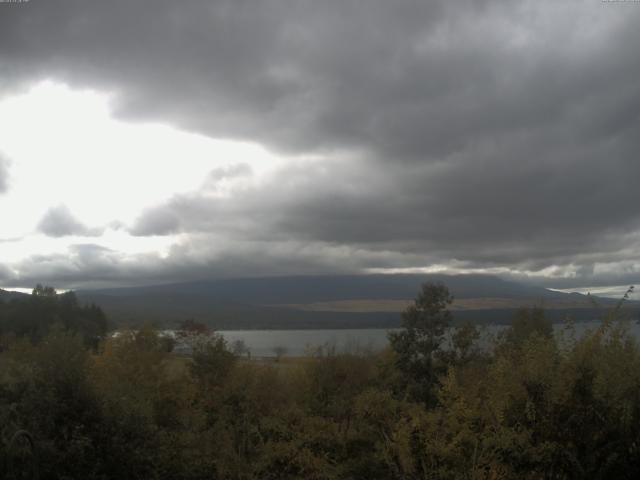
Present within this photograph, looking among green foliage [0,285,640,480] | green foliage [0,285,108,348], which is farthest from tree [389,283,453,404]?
green foliage [0,285,108,348]

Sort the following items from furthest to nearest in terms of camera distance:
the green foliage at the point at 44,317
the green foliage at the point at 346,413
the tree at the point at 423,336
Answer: the green foliage at the point at 44,317, the tree at the point at 423,336, the green foliage at the point at 346,413

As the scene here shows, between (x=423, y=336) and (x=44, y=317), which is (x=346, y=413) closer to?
(x=423, y=336)

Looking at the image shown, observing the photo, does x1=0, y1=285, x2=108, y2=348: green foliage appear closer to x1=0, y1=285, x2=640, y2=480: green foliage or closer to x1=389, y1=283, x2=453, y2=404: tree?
x1=0, y1=285, x2=640, y2=480: green foliage

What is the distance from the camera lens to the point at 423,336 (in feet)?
98.7

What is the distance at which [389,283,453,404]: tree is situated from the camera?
2961 centimetres

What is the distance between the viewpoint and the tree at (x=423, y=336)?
2961 cm

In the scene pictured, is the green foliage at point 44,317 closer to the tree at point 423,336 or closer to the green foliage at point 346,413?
the green foliage at point 346,413

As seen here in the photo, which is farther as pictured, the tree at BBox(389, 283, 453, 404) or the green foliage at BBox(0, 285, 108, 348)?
the green foliage at BBox(0, 285, 108, 348)

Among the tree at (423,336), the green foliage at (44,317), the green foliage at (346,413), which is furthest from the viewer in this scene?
the green foliage at (44,317)

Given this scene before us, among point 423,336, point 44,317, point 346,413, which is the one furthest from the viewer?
point 44,317

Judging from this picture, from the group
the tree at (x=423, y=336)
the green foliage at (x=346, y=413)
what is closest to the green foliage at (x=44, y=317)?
the green foliage at (x=346, y=413)

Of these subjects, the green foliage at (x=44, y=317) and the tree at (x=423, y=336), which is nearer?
the tree at (x=423, y=336)

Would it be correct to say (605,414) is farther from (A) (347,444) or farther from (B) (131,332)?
(B) (131,332)

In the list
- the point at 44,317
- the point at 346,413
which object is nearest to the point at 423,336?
the point at 346,413
